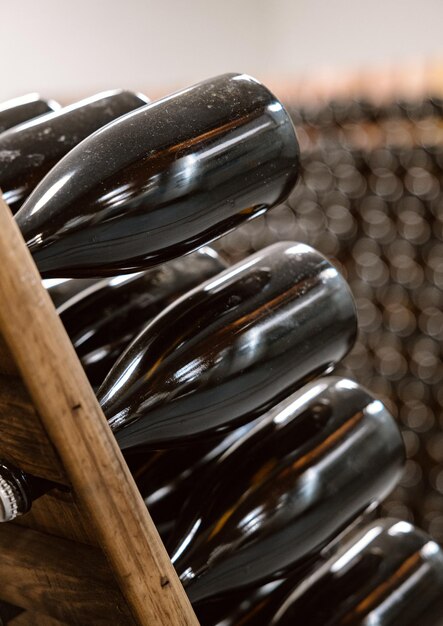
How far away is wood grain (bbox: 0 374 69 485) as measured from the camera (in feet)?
0.78

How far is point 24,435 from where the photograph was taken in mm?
249

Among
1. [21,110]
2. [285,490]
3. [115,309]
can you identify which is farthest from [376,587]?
[21,110]

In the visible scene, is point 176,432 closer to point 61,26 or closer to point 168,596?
point 168,596

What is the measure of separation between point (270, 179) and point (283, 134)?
19mm

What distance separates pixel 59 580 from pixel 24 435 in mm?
62

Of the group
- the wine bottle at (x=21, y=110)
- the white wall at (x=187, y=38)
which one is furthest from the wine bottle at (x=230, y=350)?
the white wall at (x=187, y=38)

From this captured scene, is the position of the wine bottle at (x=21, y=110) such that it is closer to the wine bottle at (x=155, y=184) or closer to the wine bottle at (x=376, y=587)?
the wine bottle at (x=155, y=184)

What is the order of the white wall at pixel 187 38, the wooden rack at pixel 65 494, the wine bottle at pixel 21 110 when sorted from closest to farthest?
1. the wooden rack at pixel 65 494
2. the wine bottle at pixel 21 110
3. the white wall at pixel 187 38

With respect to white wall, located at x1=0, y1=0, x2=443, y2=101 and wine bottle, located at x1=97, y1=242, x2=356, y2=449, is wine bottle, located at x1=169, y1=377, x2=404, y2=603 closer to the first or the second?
wine bottle, located at x1=97, y1=242, x2=356, y2=449

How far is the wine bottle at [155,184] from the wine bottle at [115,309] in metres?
0.08

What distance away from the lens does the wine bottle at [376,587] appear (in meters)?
0.40

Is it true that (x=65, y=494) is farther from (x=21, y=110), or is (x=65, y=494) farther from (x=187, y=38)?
(x=187, y=38)

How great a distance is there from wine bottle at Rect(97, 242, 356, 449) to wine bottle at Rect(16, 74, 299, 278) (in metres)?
0.03

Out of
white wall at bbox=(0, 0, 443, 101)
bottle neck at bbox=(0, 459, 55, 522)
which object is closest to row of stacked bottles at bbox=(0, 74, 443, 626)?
bottle neck at bbox=(0, 459, 55, 522)
